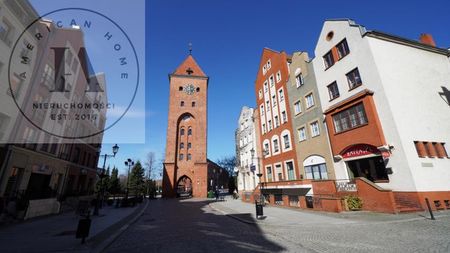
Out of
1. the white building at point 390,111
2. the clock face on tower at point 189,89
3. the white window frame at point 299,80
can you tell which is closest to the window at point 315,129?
the white building at point 390,111

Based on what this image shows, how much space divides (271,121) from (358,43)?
13.2 meters

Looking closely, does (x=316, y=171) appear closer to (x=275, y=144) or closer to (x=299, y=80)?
(x=275, y=144)

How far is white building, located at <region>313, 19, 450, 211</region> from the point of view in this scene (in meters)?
13.0

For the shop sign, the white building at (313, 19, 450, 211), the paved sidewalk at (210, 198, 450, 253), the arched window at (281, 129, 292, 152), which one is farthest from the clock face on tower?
the paved sidewalk at (210, 198, 450, 253)

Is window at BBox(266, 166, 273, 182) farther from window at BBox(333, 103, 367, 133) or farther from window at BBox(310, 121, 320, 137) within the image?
window at BBox(333, 103, 367, 133)

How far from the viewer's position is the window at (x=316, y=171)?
60.4ft

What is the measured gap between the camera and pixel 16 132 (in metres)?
16.2

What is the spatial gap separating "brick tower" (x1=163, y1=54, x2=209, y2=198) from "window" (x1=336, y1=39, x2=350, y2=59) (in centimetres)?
3261

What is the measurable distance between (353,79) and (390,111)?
4127 mm

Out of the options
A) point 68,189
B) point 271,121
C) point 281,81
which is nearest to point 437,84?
point 281,81

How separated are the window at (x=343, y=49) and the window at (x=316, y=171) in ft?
31.5

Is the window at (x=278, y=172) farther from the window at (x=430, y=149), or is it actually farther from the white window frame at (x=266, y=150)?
the window at (x=430, y=149)

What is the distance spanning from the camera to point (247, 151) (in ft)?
114

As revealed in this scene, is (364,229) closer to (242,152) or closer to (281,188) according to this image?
(281,188)
